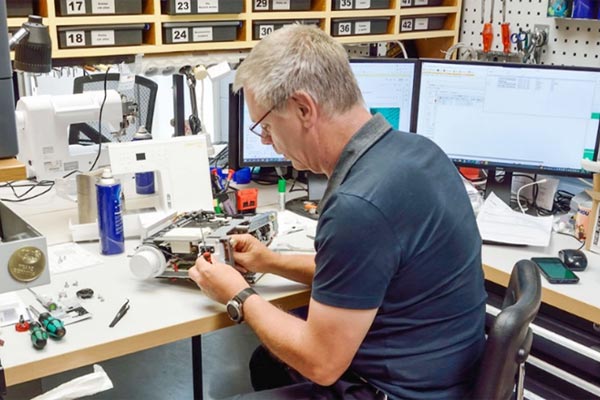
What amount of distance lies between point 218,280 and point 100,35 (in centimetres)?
102

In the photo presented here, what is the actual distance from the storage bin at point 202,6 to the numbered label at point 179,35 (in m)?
0.06

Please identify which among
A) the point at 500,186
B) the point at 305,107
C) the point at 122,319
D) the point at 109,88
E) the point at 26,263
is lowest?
the point at 122,319

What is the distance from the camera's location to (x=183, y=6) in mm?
2176

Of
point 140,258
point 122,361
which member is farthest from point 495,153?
point 122,361

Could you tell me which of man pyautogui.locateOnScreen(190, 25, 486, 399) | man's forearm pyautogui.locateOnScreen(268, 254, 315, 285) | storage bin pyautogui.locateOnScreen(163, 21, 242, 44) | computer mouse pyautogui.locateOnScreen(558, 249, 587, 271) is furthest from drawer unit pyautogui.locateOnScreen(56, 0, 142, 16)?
computer mouse pyautogui.locateOnScreen(558, 249, 587, 271)

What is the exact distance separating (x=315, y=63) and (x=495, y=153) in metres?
1.03

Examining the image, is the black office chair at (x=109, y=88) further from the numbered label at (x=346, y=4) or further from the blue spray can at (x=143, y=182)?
the numbered label at (x=346, y=4)

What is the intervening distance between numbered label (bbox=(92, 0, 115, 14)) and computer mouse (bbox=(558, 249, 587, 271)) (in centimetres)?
148

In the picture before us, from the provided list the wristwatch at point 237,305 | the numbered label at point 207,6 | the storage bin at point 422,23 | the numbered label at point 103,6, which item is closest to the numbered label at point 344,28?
the storage bin at point 422,23

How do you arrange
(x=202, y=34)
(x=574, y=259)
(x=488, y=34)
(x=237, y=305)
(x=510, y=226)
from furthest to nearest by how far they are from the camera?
(x=488, y=34), (x=202, y=34), (x=510, y=226), (x=574, y=259), (x=237, y=305)

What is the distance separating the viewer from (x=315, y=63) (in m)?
1.25

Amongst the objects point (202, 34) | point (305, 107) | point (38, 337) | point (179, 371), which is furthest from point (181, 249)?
point (179, 371)

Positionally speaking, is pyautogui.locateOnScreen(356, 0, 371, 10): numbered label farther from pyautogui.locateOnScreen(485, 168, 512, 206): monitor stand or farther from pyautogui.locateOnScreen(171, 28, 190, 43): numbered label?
pyautogui.locateOnScreen(485, 168, 512, 206): monitor stand

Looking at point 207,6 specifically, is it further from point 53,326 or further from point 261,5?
point 53,326
